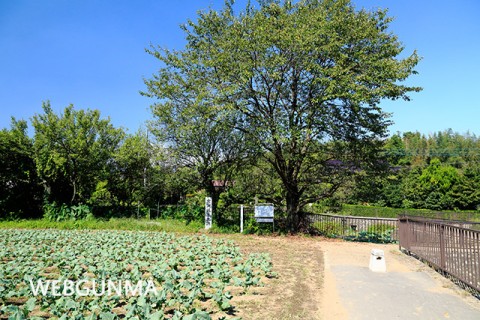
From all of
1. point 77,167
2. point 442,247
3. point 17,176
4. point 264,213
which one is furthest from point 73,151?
point 442,247

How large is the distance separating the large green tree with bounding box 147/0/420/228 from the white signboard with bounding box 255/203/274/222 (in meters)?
1.01

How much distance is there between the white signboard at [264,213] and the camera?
560 inches

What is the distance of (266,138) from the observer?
1288 cm

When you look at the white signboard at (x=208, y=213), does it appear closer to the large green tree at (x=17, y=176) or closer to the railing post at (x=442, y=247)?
the railing post at (x=442, y=247)

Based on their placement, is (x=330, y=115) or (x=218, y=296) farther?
(x=330, y=115)

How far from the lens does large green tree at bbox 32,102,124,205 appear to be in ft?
59.1

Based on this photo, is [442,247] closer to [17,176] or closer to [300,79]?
[300,79]

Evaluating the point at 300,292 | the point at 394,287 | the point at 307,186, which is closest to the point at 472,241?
the point at 394,287

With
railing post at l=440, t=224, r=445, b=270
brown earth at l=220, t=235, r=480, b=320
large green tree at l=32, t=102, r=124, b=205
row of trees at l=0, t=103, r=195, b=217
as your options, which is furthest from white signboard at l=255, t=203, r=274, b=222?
large green tree at l=32, t=102, r=124, b=205

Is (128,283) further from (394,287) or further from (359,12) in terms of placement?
(359,12)

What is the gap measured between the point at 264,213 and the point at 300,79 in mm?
5443

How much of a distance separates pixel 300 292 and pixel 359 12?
1108 cm

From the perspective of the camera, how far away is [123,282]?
552cm

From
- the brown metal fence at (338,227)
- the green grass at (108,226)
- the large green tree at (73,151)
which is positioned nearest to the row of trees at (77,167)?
the large green tree at (73,151)
